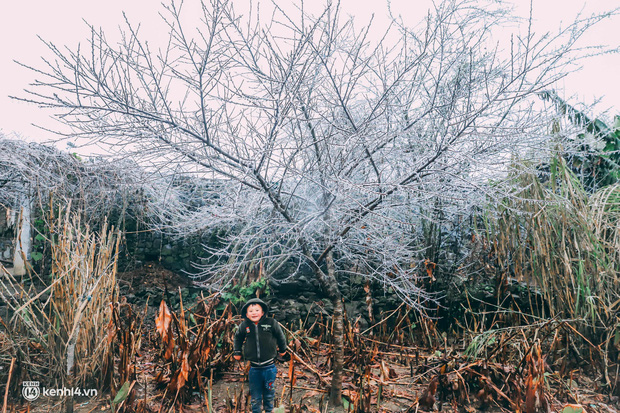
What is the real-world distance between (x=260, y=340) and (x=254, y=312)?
21cm

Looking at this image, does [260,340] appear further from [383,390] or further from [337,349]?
[383,390]

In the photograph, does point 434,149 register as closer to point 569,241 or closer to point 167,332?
point 569,241

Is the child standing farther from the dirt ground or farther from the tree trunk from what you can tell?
the tree trunk

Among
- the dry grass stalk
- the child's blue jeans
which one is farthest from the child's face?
the dry grass stalk

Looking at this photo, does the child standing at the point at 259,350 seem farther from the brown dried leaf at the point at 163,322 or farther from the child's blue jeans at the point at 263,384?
the brown dried leaf at the point at 163,322

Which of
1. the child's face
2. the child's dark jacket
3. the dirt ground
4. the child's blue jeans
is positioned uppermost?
the child's face

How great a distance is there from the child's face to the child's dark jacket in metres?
0.03

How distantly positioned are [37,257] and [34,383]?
3.57m

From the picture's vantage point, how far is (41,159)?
505 centimetres

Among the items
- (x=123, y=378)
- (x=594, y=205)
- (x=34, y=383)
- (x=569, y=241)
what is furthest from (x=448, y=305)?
(x=34, y=383)

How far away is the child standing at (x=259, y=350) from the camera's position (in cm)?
256

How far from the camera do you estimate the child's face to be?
264 cm

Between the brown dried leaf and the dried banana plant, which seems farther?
the dried banana plant

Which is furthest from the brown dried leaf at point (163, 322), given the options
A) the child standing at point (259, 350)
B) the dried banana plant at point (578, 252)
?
the dried banana plant at point (578, 252)
